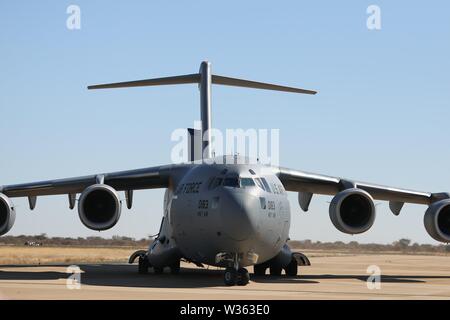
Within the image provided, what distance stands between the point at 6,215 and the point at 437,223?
37.5 ft

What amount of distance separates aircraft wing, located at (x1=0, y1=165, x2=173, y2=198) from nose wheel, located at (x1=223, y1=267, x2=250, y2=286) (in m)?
5.12

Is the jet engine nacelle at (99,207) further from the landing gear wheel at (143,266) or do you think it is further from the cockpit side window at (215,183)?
the cockpit side window at (215,183)

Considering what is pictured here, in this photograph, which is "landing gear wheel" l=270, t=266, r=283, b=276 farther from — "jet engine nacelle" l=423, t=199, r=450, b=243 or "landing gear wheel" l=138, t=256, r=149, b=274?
"jet engine nacelle" l=423, t=199, r=450, b=243

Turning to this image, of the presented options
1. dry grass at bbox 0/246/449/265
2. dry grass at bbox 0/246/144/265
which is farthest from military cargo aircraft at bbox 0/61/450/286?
dry grass at bbox 0/246/144/265

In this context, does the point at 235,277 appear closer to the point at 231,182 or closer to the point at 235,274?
the point at 235,274

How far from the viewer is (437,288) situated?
1698 cm

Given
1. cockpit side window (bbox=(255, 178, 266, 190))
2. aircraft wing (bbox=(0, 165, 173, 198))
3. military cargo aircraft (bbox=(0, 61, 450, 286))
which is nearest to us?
military cargo aircraft (bbox=(0, 61, 450, 286))

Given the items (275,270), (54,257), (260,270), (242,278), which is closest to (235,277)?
(242,278)

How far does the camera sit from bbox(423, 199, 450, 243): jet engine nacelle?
1978 centimetres

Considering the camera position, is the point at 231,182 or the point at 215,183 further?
the point at 215,183

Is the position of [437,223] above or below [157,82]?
below

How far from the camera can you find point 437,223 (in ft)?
65.1

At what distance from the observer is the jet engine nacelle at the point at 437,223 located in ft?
64.9
